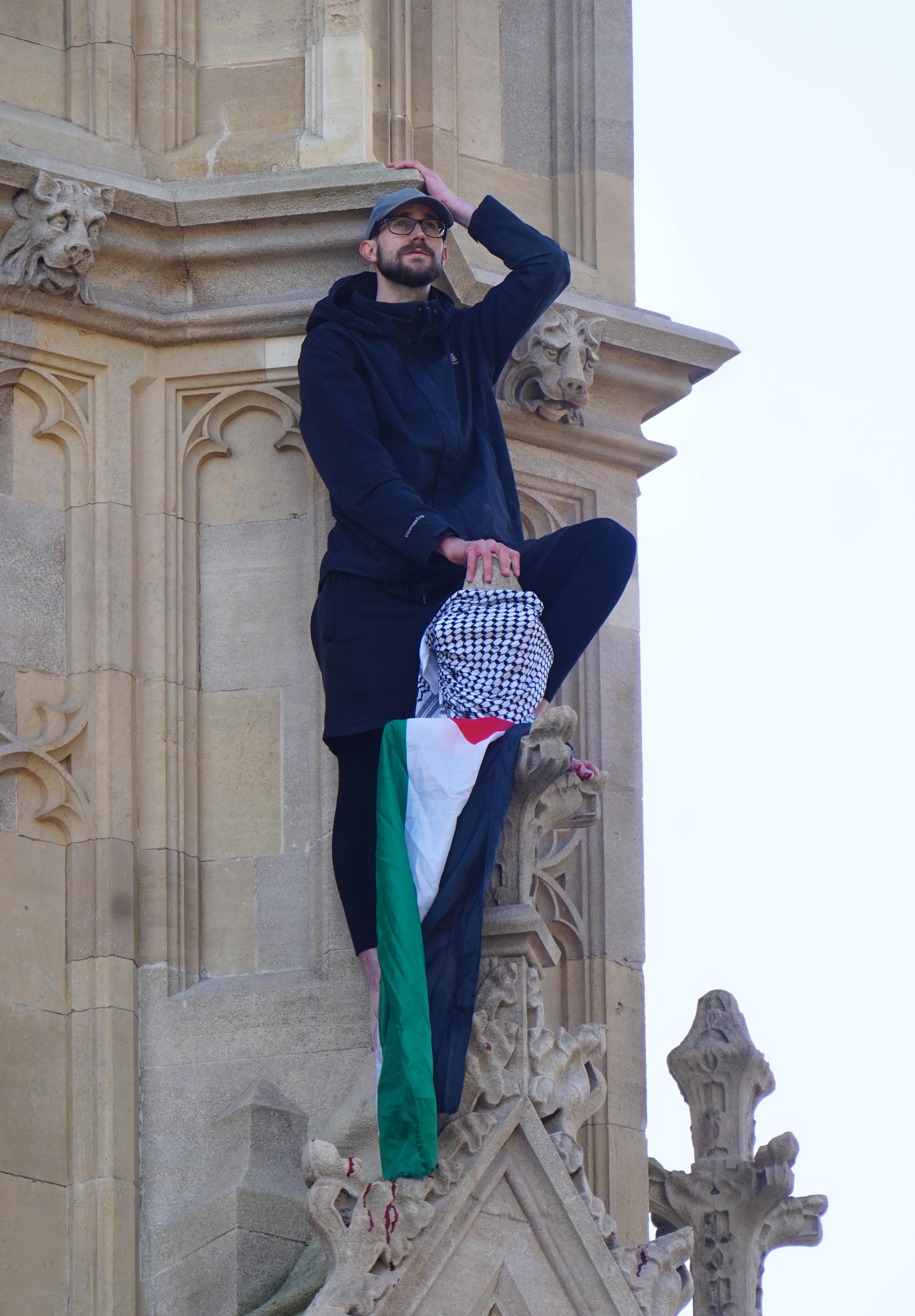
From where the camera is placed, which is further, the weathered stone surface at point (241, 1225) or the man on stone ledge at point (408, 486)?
the man on stone ledge at point (408, 486)

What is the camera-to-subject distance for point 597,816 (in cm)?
1248

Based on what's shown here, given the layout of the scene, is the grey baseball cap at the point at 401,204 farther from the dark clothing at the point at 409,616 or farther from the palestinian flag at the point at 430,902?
the palestinian flag at the point at 430,902

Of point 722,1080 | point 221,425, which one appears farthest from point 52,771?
point 722,1080

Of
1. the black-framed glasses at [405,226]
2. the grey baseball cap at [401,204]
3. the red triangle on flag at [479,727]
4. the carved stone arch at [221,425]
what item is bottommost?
the red triangle on flag at [479,727]

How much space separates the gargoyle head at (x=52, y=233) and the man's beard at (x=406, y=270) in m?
0.89

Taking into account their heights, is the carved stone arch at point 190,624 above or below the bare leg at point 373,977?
above

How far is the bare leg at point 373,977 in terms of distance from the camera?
1190cm

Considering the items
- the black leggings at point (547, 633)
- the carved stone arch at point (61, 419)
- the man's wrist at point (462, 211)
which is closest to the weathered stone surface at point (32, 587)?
the carved stone arch at point (61, 419)

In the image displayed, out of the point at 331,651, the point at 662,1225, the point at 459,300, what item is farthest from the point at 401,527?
the point at 662,1225

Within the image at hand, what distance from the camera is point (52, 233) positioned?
12.6 meters

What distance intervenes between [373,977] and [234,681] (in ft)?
3.76

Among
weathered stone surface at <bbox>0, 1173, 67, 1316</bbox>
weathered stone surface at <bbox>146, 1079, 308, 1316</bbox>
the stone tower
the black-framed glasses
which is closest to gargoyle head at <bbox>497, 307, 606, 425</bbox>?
the stone tower

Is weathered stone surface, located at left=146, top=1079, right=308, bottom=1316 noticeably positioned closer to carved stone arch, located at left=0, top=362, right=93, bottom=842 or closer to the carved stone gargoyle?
the carved stone gargoyle

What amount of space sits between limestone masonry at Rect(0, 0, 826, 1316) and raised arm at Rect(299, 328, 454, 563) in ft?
1.09
